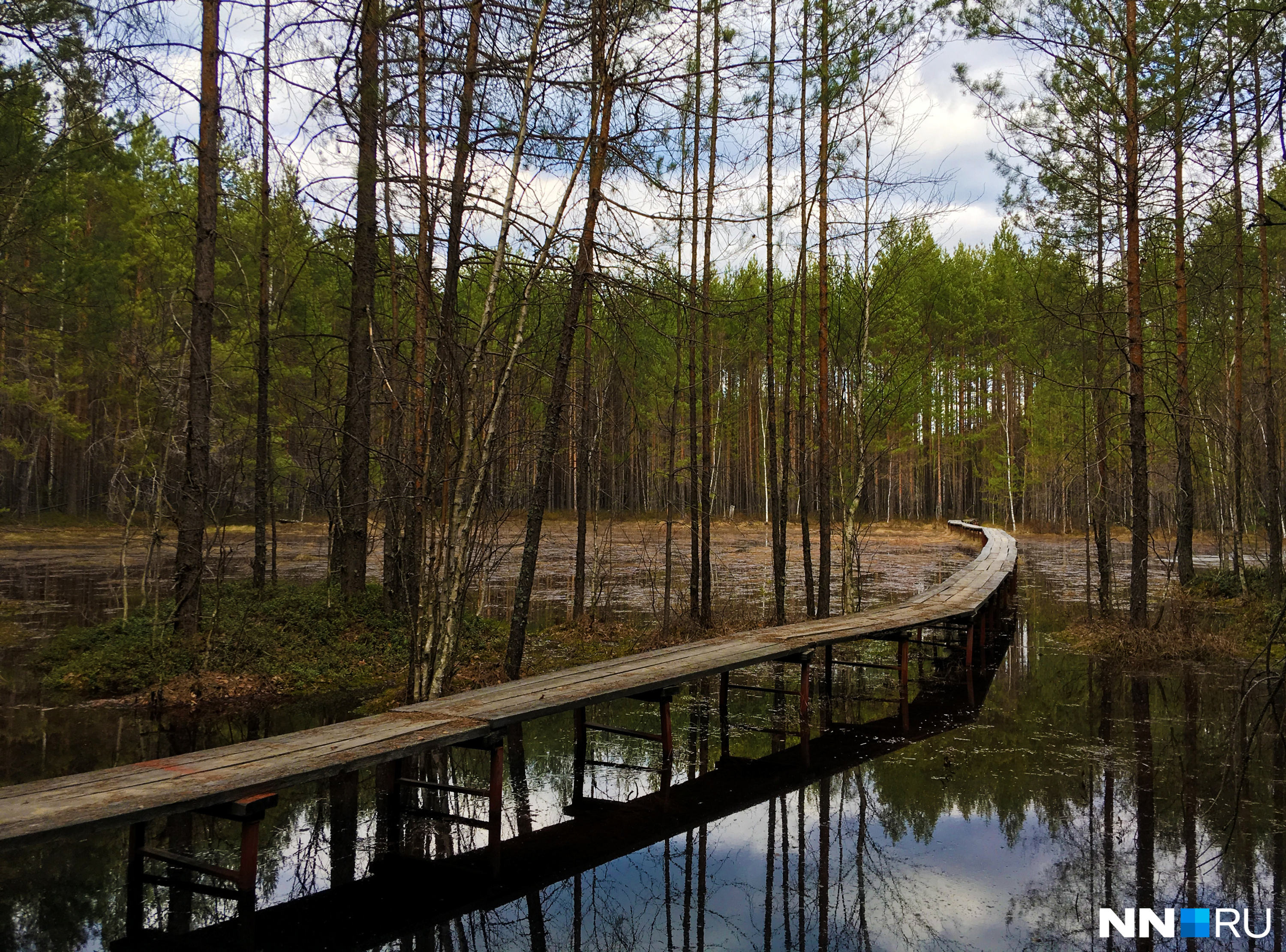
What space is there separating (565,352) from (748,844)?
494cm

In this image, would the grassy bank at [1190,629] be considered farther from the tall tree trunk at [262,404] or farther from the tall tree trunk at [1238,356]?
the tall tree trunk at [262,404]

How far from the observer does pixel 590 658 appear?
1077cm

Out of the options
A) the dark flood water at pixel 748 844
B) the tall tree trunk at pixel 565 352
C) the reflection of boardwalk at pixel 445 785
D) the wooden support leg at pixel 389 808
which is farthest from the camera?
the tall tree trunk at pixel 565 352

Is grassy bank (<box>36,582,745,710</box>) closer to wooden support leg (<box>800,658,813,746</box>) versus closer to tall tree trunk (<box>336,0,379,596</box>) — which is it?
tall tree trunk (<box>336,0,379,596</box>)

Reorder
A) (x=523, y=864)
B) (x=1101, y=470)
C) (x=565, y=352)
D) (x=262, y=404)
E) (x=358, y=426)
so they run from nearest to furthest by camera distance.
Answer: (x=523, y=864) < (x=565, y=352) < (x=358, y=426) < (x=262, y=404) < (x=1101, y=470)

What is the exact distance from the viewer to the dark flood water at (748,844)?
4.23m

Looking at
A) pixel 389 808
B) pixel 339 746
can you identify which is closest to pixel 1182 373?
pixel 389 808

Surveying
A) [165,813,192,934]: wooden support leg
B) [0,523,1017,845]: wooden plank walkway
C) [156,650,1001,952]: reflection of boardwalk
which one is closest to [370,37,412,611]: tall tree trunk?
[0,523,1017,845]: wooden plank walkway

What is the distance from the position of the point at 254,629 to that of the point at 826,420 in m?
8.44

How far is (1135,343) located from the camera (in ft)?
37.0

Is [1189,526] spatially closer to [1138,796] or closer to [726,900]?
[1138,796]

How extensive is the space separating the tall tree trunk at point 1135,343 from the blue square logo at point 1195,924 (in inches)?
307

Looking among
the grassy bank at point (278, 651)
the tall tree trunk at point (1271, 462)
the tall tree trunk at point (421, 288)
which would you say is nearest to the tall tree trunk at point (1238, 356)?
the tall tree trunk at point (1271, 462)

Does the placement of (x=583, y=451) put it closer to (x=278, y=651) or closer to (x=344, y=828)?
(x=278, y=651)
